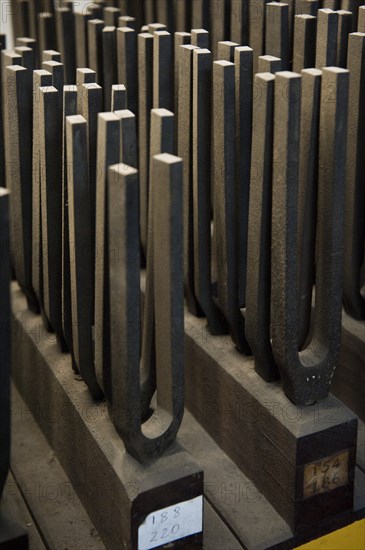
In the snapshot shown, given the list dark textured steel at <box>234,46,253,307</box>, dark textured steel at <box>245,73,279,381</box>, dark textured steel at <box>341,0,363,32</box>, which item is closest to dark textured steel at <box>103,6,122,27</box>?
dark textured steel at <box>341,0,363,32</box>

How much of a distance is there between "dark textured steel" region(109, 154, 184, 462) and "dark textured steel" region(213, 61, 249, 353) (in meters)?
0.16

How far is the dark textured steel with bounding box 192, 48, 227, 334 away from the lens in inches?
34.6

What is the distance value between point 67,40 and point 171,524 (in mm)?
822

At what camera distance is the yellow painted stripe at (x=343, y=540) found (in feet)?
2.77

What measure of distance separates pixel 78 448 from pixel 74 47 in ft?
2.32

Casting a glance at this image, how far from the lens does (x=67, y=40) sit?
51.4 inches

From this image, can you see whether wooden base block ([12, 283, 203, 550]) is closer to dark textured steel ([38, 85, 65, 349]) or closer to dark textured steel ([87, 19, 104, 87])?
dark textured steel ([38, 85, 65, 349])

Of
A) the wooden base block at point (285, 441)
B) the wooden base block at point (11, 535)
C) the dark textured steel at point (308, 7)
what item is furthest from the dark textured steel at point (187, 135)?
the wooden base block at point (11, 535)

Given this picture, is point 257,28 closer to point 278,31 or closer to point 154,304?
point 278,31

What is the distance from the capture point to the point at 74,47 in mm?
1313

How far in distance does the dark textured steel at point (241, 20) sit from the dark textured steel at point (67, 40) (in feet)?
0.91

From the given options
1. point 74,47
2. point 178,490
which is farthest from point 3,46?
point 178,490

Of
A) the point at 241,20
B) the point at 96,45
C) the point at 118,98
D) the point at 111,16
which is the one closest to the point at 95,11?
the point at 111,16

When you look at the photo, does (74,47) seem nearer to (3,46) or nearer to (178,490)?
(3,46)
